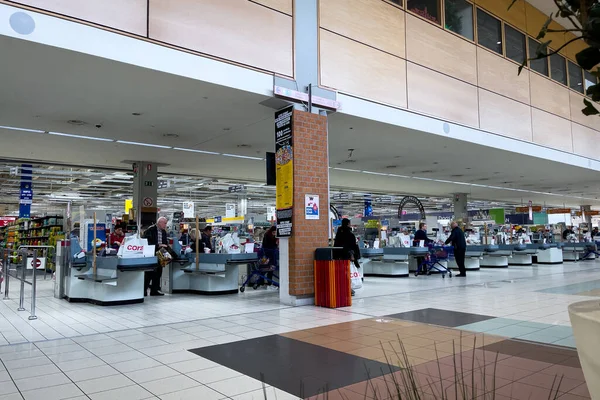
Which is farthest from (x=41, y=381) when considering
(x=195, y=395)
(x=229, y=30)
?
(x=229, y=30)

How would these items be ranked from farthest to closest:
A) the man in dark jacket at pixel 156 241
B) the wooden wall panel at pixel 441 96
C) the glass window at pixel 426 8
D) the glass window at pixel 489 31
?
the glass window at pixel 489 31
the glass window at pixel 426 8
the wooden wall panel at pixel 441 96
the man in dark jacket at pixel 156 241

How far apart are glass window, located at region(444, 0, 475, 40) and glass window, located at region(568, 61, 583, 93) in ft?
18.9

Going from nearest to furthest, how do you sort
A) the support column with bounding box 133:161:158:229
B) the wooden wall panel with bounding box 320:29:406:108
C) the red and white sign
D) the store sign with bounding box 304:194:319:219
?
1. the store sign with bounding box 304:194:319:219
2. the wooden wall panel with bounding box 320:29:406:108
3. the support column with bounding box 133:161:158:229
4. the red and white sign

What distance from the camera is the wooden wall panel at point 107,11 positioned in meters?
5.12

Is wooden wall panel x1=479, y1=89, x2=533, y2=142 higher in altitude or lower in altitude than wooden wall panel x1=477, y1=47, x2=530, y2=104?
lower

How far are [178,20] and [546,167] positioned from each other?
480 inches

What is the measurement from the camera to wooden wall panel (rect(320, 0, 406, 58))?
303 inches

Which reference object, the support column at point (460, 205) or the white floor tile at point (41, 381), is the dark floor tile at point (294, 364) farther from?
the support column at point (460, 205)

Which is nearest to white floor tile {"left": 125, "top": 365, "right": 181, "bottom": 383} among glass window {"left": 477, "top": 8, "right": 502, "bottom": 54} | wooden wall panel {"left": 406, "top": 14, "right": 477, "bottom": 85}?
wooden wall panel {"left": 406, "top": 14, "right": 477, "bottom": 85}

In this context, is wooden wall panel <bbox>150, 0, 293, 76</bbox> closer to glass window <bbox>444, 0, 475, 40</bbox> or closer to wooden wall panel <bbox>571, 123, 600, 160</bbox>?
glass window <bbox>444, 0, 475, 40</bbox>

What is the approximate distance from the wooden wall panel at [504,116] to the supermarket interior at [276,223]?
64 millimetres

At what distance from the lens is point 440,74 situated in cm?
948

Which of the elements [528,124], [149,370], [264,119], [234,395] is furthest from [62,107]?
[528,124]

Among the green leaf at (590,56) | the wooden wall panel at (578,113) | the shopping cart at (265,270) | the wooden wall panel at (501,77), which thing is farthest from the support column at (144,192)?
the wooden wall panel at (578,113)
